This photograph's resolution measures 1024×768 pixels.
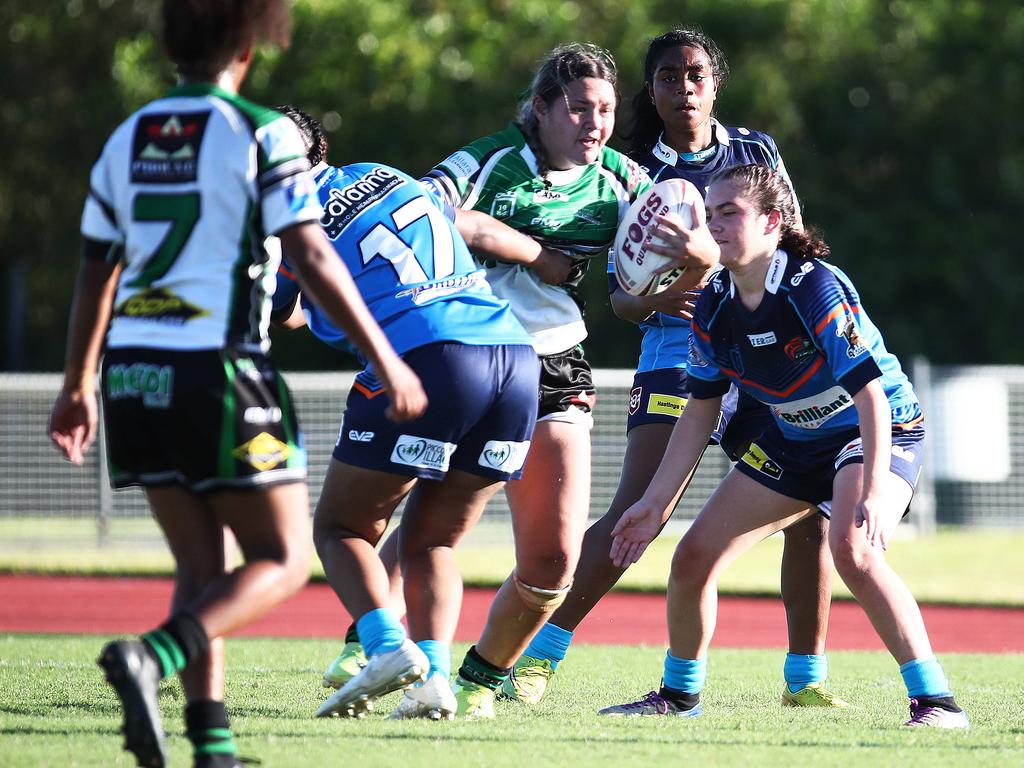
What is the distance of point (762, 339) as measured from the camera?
16.1 feet

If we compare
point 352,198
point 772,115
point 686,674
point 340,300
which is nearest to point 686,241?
point 352,198

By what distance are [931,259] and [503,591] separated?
20.4m

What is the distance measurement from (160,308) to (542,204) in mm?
2083

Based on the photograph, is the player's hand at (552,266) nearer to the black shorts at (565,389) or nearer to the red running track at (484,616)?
the black shorts at (565,389)

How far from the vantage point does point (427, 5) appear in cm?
2888

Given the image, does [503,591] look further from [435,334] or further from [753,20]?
[753,20]

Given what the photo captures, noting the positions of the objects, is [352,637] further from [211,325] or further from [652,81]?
[652,81]

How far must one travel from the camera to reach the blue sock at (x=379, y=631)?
4.34 metres

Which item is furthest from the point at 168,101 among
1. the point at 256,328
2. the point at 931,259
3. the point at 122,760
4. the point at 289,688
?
the point at 931,259

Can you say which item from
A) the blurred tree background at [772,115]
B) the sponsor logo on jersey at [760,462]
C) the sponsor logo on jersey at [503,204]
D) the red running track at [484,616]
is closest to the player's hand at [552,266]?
the sponsor logo on jersey at [503,204]

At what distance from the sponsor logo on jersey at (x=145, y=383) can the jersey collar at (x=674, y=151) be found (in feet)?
10.3

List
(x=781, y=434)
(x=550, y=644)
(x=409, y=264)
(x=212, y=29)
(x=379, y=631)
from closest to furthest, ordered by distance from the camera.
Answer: (x=212, y=29), (x=379, y=631), (x=409, y=264), (x=781, y=434), (x=550, y=644)

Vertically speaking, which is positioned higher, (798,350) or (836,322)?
(836,322)

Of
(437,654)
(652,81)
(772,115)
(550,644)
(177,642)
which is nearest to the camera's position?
(177,642)
